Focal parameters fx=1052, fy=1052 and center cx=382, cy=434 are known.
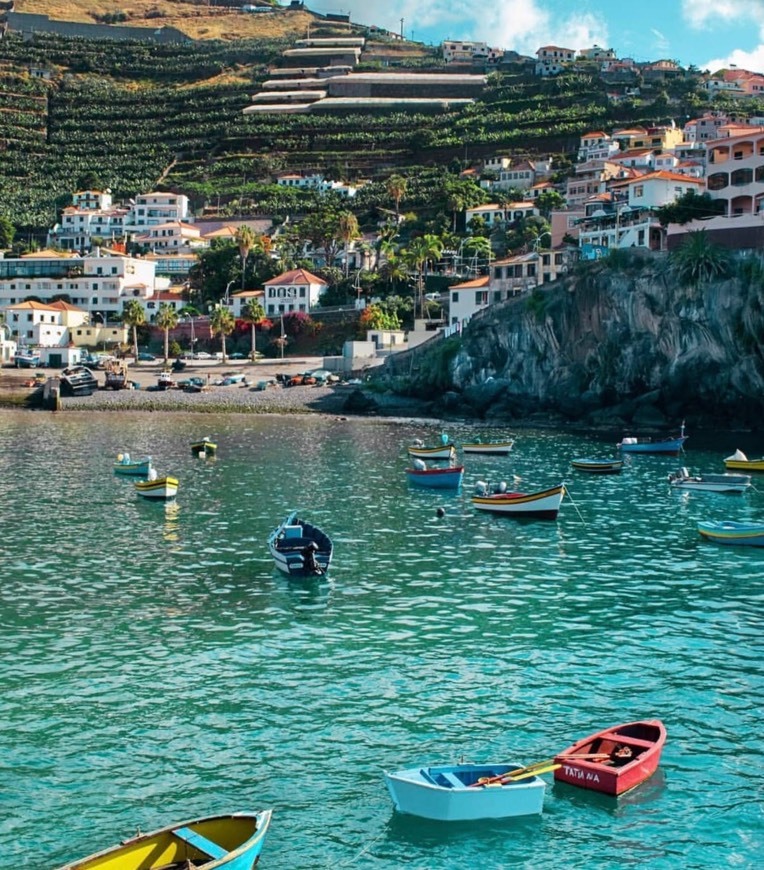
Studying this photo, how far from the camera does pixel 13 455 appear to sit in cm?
7219

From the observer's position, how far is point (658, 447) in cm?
7575

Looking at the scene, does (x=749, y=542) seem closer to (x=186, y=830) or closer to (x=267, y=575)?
(x=267, y=575)

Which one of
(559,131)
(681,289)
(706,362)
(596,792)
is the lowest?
(596,792)

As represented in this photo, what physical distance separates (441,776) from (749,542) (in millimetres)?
28677

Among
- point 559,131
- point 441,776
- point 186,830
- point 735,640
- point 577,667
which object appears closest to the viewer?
point 186,830

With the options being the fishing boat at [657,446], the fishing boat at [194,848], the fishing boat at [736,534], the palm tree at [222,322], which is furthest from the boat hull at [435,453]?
the palm tree at [222,322]

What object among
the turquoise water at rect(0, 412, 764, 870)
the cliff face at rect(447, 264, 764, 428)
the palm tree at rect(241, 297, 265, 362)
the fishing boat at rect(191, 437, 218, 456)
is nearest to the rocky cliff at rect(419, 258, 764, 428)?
the cliff face at rect(447, 264, 764, 428)

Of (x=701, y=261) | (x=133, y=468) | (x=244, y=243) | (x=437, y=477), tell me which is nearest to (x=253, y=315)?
(x=244, y=243)

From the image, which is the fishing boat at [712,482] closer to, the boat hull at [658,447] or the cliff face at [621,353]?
the boat hull at [658,447]

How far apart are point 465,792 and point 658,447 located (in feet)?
197

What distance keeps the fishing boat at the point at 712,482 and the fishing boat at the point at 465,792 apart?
42.5m

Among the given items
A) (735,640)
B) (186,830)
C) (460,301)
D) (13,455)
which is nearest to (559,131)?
(460,301)

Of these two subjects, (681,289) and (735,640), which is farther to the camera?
(681,289)

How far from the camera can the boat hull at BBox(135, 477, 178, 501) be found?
55.3 metres
